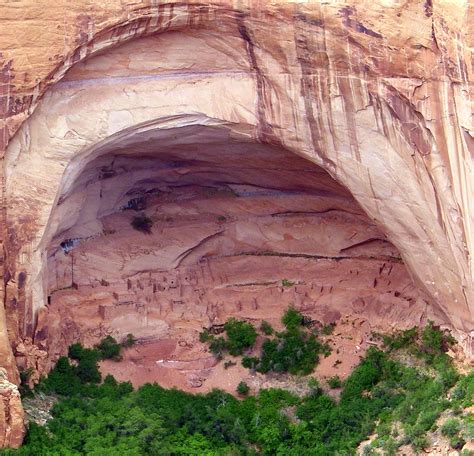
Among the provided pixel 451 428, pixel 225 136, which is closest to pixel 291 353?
pixel 225 136

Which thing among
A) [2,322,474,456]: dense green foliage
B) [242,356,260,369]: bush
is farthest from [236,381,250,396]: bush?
[242,356,260,369]: bush

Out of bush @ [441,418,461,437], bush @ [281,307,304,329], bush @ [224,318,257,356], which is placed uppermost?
bush @ [441,418,461,437]

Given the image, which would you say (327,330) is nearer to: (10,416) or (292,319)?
(292,319)

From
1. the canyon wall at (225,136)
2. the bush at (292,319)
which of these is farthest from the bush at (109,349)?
the bush at (292,319)

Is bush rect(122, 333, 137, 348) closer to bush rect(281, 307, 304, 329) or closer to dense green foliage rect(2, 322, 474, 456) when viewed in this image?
dense green foliage rect(2, 322, 474, 456)

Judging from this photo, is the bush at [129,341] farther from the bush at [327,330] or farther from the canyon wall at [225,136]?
the bush at [327,330]

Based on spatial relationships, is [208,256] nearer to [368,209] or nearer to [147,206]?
[147,206]
